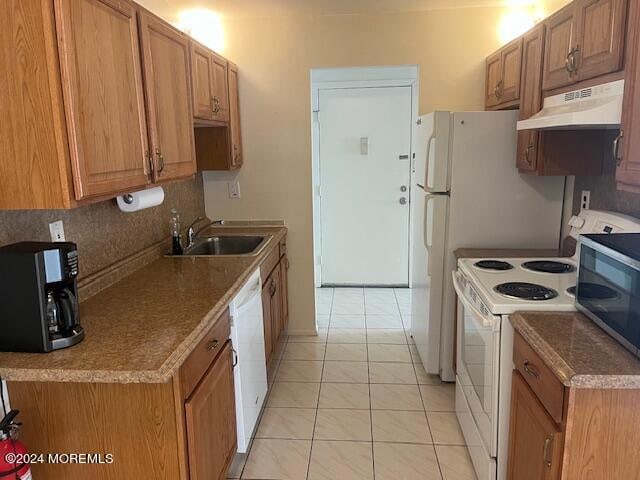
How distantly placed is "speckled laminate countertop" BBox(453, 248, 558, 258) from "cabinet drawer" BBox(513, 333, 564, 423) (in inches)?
36.9

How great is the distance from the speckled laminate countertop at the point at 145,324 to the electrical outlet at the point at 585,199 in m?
1.78

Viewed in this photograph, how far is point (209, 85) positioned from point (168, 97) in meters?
0.75

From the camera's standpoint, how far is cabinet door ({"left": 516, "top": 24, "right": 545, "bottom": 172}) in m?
2.32

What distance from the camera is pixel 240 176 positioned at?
141 inches

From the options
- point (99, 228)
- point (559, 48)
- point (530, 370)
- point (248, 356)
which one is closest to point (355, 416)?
point (248, 356)

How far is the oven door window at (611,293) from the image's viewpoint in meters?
1.38

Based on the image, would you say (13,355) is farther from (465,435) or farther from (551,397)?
(465,435)

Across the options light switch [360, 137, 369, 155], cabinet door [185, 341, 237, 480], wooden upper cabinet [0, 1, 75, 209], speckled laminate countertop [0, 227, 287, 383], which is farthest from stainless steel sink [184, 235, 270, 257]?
light switch [360, 137, 369, 155]

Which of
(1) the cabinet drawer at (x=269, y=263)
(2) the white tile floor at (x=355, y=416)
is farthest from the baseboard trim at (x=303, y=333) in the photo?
(1) the cabinet drawer at (x=269, y=263)

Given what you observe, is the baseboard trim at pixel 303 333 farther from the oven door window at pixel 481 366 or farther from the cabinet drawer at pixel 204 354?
the cabinet drawer at pixel 204 354

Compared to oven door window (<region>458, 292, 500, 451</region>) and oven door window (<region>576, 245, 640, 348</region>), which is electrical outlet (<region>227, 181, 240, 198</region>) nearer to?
oven door window (<region>458, 292, 500, 451</region>)

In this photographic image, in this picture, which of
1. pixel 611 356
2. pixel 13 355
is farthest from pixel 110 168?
pixel 611 356

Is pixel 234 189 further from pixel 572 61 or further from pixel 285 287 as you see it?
pixel 572 61

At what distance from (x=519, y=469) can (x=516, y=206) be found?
150 cm
